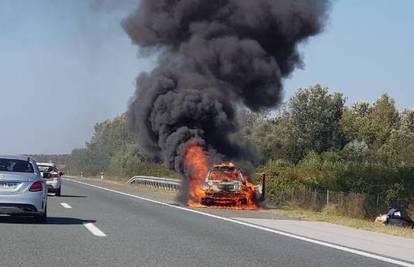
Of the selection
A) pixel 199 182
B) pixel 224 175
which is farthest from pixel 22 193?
pixel 199 182

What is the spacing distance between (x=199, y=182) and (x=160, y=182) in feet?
50.2

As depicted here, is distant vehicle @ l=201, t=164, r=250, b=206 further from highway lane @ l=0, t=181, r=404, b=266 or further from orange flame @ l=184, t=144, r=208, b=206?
highway lane @ l=0, t=181, r=404, b=266

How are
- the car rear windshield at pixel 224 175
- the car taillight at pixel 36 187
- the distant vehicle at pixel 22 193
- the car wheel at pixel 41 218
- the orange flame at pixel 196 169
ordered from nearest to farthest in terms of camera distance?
the distant vehicle at pixel 22 193 → the car taillight at pixel 36 187 → the car wheel at pixel 41 218 → the car rear windshield at pixel 224 175 → the orange flame at pixel 196 169

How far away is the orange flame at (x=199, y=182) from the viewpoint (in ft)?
82.0

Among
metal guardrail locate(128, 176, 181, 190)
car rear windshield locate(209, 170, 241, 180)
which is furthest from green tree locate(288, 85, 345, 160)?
car rear windshield locate(209, 170, 241, 180)

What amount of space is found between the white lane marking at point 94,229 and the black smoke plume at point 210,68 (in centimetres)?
1843

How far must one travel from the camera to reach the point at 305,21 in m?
36.7

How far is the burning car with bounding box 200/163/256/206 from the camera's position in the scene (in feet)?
81.1

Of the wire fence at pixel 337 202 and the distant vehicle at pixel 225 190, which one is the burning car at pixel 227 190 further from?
the wire fence at pixel 337 202

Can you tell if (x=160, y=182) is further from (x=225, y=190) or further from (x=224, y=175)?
(x=225, y=190)

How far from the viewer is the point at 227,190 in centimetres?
2470

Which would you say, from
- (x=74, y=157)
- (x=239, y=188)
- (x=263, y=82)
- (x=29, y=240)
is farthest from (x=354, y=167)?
(x=74, y=157)

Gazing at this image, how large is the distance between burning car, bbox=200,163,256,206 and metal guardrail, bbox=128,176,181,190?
8.77 m

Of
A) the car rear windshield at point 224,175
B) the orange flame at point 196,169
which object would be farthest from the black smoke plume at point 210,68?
the car rear windshield at point 224,175
